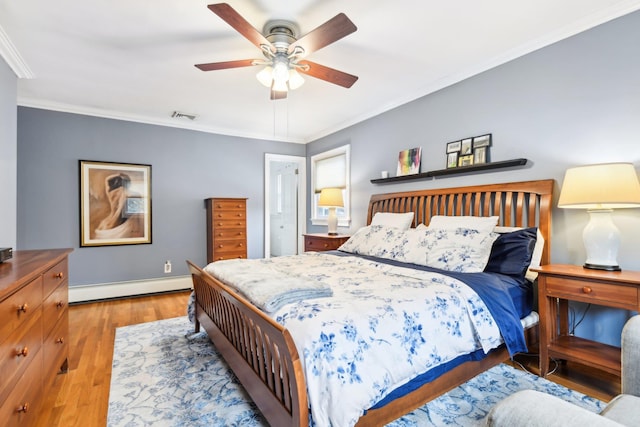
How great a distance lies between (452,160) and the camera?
3.09 metres

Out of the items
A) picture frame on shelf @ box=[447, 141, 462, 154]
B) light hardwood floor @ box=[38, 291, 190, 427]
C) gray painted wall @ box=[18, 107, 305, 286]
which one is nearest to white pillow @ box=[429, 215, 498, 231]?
picture frame on shelf @ box=[447, 141, 462, 154]

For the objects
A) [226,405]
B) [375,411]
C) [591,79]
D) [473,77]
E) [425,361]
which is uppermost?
[473,77]

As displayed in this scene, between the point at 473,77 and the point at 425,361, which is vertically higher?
the point at 473,77

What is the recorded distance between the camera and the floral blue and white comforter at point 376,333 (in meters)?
1.24

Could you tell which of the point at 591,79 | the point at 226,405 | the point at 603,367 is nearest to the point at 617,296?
the point at 603,367

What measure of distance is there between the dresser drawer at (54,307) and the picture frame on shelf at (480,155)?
338 centimetres

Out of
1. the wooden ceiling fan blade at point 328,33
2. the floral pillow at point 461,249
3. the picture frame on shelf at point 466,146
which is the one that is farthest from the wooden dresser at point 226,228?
the picture frame on shelf at point 466,146

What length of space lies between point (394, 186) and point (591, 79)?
2.00m

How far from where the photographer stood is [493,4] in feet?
6.63

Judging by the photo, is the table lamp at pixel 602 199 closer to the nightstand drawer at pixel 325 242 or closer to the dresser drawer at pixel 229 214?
the nightstand drawer at pixel 325 242

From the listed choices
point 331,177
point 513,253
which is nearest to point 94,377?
point 513,253

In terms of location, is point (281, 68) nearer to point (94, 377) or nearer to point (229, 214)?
point (94, 377)

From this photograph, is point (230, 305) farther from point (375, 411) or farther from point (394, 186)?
point (394, 186)

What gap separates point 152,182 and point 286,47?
312 cm
